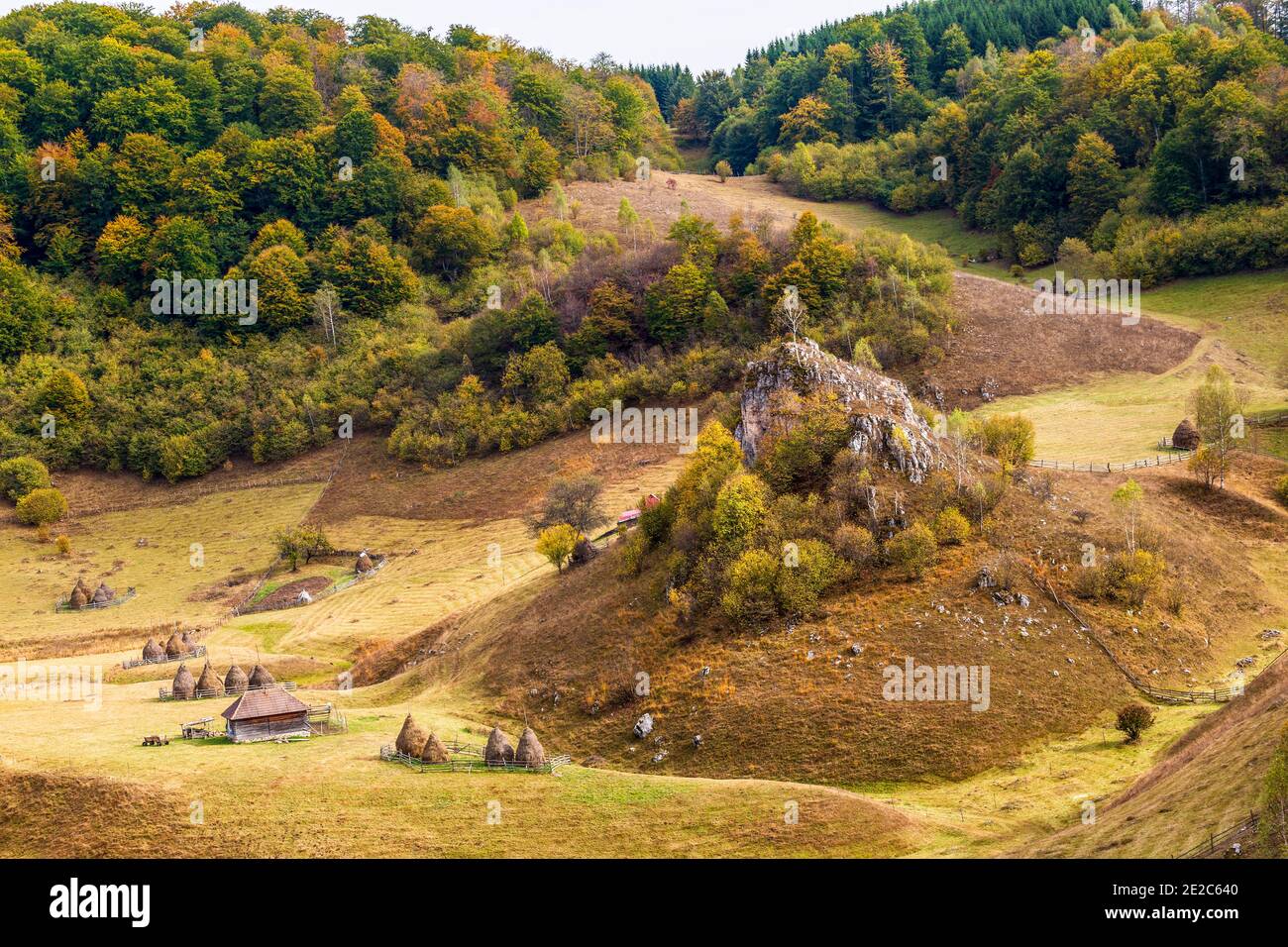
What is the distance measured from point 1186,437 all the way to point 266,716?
162 ft

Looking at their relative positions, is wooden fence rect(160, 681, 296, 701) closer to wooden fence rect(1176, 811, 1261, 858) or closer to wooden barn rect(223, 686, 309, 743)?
wooden barn rect(223, 686, 309, 743)

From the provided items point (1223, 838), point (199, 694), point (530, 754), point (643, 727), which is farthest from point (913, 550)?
point (199, 694)

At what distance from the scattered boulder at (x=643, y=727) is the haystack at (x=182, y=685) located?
21807 millimetres

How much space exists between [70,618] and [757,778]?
4885 cm

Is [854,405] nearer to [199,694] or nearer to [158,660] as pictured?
[199,694]

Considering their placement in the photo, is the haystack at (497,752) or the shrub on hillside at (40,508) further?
the shrub on hillside at (40,508)

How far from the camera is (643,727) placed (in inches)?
1772

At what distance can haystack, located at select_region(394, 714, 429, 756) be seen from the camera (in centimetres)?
4169

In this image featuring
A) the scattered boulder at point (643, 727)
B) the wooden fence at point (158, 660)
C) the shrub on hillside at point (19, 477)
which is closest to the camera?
the scattered boulder at point (643, 727)

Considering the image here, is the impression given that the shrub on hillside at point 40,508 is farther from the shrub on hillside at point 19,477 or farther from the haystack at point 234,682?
the haystack at point 234,682

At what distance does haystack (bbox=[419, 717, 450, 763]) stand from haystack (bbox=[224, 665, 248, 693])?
55.6 feet

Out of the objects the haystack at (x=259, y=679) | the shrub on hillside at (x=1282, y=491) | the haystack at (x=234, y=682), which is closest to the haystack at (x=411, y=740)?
the haystack at (x=259, y=679)

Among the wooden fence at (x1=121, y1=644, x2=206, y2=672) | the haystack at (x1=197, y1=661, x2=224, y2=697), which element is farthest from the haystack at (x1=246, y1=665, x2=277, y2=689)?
the wooden fence at (x1=121, y1=644, x2=206, y2=672)

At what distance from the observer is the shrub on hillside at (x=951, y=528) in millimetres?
49719
